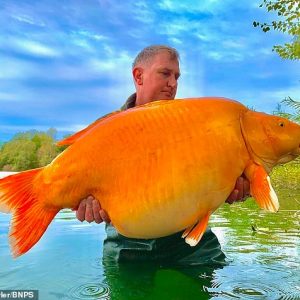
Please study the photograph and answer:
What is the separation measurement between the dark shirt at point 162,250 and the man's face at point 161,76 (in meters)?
0.91

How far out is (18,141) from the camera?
99.4 ft

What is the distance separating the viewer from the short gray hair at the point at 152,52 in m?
3.23

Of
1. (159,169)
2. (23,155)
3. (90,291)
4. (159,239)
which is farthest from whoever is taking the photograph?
(23,155)

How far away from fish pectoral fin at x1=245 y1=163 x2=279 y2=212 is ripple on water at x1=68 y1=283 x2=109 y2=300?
102 centimetres

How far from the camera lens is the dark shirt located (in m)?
3.17

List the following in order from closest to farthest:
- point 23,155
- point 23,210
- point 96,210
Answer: point 23,210 → point 96,210 → point 23,155

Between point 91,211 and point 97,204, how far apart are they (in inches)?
4.0

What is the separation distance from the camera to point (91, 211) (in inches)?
89.7

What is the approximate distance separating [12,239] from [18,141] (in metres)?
29.1

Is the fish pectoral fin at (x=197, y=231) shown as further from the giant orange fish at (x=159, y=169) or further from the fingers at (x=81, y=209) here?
the fingers at (x=81, y=209)

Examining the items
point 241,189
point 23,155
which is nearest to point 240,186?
point 241,189

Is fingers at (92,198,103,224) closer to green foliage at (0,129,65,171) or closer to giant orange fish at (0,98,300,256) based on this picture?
giant orange fish at (0,98,300,256)

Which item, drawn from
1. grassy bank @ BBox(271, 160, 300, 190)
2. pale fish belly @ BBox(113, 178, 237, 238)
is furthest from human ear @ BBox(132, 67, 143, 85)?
grassy bank @ BBox(271, 160, 300, 190)

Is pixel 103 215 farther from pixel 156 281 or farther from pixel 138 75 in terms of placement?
pixel 138 75
